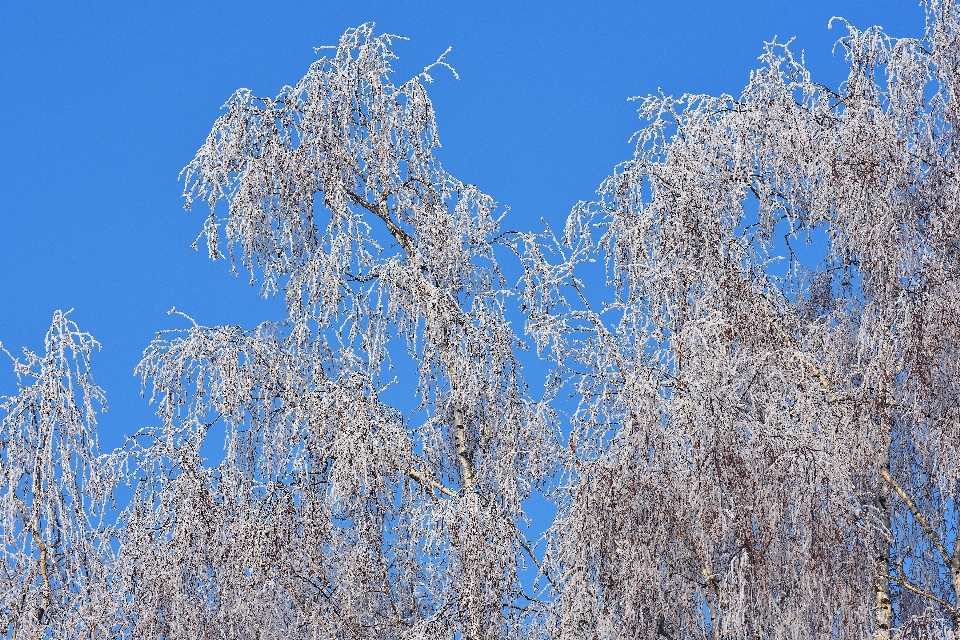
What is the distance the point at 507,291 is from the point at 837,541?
2.58 meters

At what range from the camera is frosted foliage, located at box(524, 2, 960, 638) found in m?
6.84

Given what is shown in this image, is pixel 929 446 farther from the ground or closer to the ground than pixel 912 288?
closer to the ground

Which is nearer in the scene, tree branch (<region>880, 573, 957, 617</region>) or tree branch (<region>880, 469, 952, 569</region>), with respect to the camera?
tree branch (<region>880, 573, 957, 617</region>)

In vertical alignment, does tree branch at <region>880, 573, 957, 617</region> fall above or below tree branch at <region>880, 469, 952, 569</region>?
below

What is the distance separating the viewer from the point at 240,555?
7.43 metres

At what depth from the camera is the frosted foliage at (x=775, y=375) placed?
6836 millimetres

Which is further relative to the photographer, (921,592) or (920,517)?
(920,517)

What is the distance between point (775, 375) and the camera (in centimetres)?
768

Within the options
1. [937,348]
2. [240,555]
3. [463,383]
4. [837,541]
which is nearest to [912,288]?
[937,348]

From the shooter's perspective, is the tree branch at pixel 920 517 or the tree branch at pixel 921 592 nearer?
the tree branch at pixel 921 592

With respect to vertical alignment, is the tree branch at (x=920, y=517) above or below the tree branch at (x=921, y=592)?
above

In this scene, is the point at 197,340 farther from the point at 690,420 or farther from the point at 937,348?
the point at 937,348

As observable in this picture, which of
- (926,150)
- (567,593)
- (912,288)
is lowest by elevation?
(567,593)

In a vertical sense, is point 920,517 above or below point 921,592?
above
